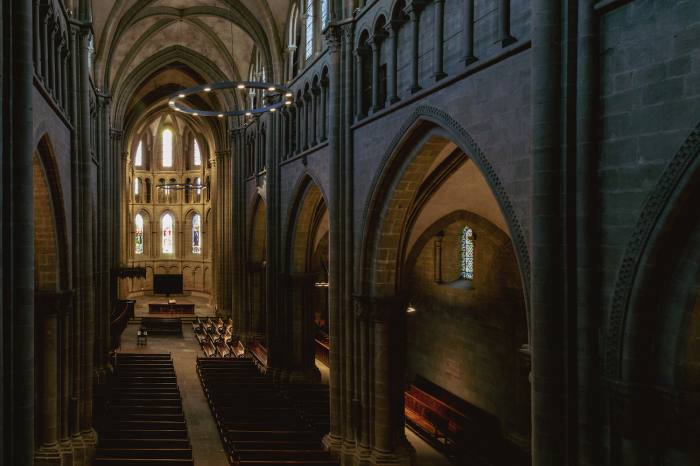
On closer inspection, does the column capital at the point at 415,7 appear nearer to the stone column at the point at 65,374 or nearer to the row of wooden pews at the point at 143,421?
the stone column at the point at 65,374

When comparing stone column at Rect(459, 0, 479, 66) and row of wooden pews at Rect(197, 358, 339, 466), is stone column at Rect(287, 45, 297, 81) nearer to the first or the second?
row of wooden pews at Rect(197, 358, 339, 466)

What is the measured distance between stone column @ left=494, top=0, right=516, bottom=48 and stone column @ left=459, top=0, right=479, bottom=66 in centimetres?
95

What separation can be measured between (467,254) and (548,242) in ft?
39.4

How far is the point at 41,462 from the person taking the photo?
13.2 meters

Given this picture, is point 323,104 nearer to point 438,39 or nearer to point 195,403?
point 438,39

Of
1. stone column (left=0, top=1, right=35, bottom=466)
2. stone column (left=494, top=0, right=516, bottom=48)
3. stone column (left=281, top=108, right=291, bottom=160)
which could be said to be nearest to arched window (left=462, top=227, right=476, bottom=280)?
stone column (left=281, top=108, right=291, bottom=160)

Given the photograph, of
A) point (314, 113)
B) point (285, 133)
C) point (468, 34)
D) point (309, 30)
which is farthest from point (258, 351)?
point (468, 34)

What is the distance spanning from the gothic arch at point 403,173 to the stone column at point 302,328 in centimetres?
771

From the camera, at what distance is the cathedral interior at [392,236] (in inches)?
267

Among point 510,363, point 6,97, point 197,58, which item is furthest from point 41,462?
point 197,58

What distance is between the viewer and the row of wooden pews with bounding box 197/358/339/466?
13.8m

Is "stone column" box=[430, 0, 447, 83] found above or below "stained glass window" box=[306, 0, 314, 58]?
below

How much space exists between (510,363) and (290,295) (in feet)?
30.4

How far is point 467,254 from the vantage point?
19.6 m
